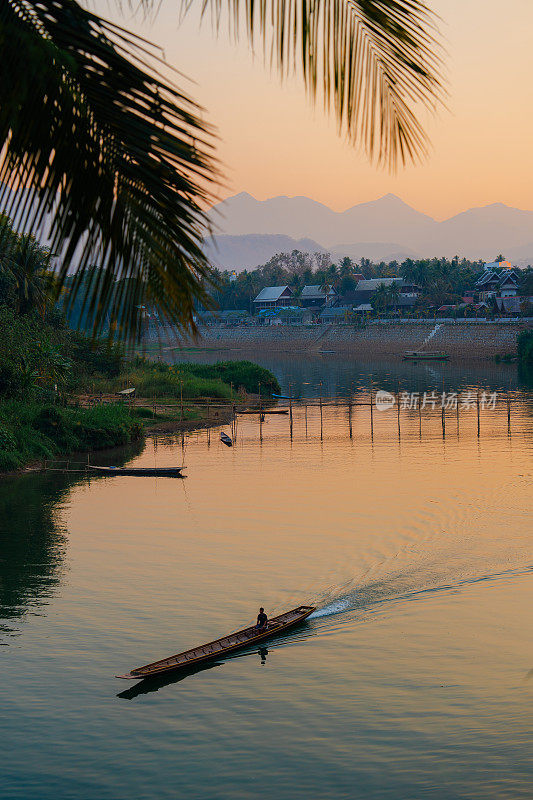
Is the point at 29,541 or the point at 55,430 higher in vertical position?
the point at 55,430

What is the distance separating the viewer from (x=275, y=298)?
546ft

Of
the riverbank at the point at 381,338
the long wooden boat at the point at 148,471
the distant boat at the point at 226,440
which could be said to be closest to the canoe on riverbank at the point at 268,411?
the distant boat at the point at 226,440

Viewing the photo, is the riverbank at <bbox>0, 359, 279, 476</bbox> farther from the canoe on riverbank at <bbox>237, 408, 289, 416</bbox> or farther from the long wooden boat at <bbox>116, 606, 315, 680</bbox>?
A: the long wooden boat at <bbox>116, 606, 315, 680</bbox>

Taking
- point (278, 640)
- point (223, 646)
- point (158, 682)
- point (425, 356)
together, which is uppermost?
point (425, 356)

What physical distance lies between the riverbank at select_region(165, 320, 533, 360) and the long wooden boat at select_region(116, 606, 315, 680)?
8472cm

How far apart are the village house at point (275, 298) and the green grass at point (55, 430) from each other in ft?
372

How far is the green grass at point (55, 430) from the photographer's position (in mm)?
44125

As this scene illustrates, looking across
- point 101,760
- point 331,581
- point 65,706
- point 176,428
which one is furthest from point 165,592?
point 176,428

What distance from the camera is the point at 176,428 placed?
6022 centimetres

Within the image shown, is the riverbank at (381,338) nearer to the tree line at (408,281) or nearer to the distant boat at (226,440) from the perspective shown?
the tree line at (408,281)

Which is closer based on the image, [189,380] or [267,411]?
[267,411]

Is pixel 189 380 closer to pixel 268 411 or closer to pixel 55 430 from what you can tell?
pixel 268 411
